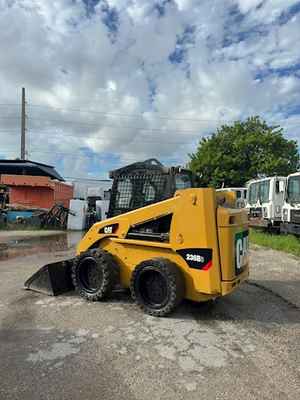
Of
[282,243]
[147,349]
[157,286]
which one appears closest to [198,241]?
[157,286]

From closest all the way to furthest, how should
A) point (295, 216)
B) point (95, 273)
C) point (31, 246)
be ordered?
1. point (95, 273)
2. point (295, 216)
3. point (31, 246)

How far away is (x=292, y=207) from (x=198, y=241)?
28.7 ft

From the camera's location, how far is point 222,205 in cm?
466

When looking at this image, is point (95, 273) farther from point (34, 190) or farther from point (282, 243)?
point (34, 190)

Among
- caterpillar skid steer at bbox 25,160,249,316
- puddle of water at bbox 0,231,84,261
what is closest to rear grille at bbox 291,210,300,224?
caterpillar skid steer at bbox 25,160,249,316

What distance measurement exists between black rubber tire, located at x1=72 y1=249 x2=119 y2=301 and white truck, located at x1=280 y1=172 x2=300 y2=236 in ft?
28.0

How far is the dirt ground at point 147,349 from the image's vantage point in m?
2.92

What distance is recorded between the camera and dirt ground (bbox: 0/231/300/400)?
2924 mm

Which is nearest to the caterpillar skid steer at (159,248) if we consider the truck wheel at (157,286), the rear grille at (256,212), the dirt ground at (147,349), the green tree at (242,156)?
the truck wheel at (157,286)

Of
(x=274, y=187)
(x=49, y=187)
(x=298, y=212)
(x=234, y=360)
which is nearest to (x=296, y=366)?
(x=234, y=360)

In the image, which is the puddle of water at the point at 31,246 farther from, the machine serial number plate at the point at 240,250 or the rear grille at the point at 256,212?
the rear grille at the point at 256,212

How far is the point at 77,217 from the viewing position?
63.7ft

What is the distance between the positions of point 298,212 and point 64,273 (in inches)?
345

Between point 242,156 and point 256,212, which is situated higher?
point 242,156
